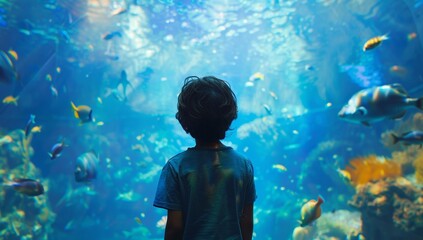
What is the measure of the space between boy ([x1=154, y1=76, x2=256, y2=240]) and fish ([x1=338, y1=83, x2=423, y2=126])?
12.6ft

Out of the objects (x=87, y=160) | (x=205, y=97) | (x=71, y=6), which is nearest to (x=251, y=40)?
(x=71, y=6)

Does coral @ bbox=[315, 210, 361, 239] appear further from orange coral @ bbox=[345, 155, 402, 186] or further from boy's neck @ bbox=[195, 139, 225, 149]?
boy's neck @ bbox=[195, 139, 225, 149]

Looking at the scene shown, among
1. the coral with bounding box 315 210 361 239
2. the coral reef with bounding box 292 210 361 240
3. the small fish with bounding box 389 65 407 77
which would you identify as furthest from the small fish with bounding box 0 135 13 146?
the small fish with bounding box 389 65 407 77

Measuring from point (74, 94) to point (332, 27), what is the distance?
16422 mm

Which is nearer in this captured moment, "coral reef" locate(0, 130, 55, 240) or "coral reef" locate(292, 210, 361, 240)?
"coral reef" locate(292, 210, 361, 240)

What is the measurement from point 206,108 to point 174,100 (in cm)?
2115

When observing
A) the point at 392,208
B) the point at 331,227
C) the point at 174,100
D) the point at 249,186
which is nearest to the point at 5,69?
the point at 249,186

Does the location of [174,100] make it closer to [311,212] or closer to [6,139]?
[6,139]

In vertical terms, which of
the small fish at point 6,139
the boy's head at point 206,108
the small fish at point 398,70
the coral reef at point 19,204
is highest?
the small fish at point 398,70

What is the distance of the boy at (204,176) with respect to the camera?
161 cm

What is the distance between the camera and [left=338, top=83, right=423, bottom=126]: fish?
4.49 m

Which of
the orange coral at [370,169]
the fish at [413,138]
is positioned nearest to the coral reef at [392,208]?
the orange coral at [370,169]

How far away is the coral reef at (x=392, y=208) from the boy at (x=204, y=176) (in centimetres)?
660

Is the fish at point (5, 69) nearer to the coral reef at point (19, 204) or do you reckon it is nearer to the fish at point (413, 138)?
the coral reef at point (19, 204)
